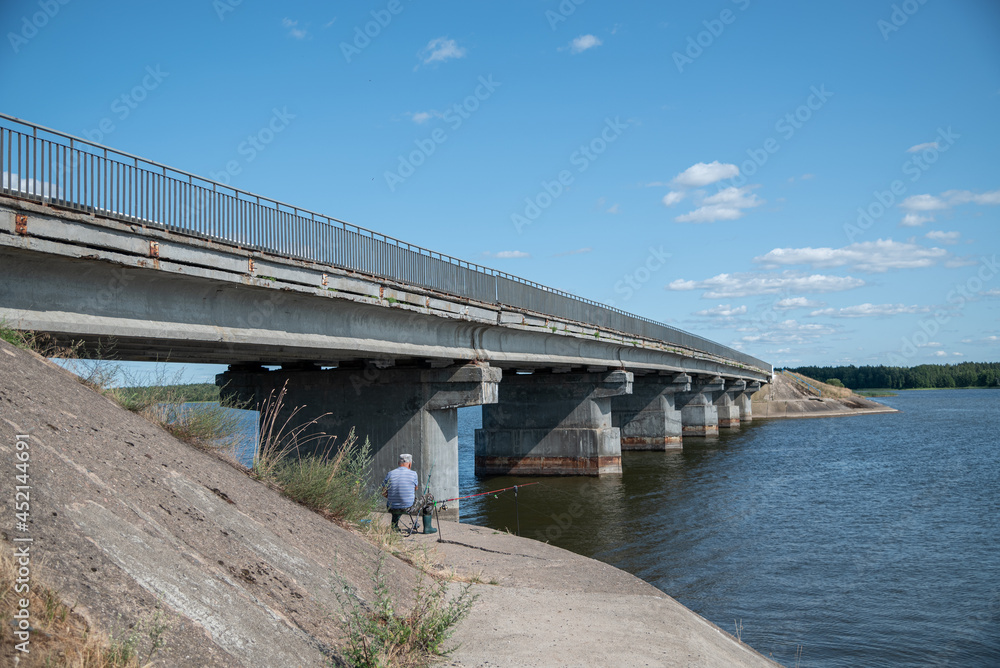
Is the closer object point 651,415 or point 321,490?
point 321,490

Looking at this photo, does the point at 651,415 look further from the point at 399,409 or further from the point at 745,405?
the point at 745,405

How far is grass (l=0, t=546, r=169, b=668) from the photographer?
4.14m

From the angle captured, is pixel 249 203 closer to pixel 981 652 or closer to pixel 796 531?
pixel 981 652

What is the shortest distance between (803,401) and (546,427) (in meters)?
58.2

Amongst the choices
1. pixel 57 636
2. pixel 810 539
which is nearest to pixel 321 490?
pixel 57 636

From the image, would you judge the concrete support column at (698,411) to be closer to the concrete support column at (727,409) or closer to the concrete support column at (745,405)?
the concrete support column at (727,409)

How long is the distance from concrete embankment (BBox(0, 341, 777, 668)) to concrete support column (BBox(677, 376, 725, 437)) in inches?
1889

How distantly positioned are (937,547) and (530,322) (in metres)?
13.3

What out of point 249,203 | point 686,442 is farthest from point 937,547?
point 686,442

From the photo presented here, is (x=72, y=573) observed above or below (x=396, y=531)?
above

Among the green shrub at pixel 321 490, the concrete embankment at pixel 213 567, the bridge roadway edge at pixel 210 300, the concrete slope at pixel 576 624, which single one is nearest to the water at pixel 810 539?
the concrete slope at pixel 576 624

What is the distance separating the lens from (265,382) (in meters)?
21.6

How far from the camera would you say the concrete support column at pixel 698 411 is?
2202 inches

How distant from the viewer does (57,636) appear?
433 cm
